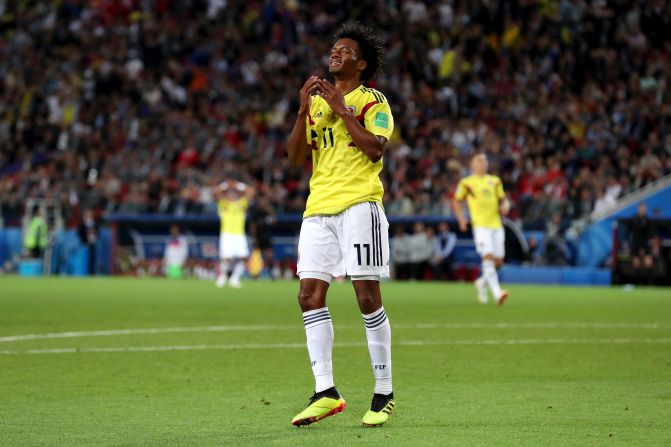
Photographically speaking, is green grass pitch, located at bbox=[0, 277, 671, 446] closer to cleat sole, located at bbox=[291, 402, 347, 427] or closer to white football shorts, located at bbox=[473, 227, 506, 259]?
cleat sole, located at bbox=[291, 402, 347, 427]

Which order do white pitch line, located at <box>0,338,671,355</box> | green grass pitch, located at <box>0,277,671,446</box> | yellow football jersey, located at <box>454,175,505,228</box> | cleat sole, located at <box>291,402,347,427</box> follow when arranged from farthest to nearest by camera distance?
yellow football jersey, located at <box>454,175,505,228</box> < white pitch line, located at <box>0,338,671,355</box> < cleat sole, located at <box>291,402,347,427</box> < green grass pitch, located at <box>0,277,671,446</box>

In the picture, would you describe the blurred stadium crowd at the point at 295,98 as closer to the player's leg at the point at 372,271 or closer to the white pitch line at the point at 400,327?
the white pitch line at the point at 400,327

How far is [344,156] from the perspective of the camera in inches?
294

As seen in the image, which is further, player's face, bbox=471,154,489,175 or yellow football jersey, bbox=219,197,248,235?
yellow football jersey, bbox=219,197,248,235

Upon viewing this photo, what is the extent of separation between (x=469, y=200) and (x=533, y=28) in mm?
13736

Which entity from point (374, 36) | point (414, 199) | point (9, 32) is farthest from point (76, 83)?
point (374, 36)

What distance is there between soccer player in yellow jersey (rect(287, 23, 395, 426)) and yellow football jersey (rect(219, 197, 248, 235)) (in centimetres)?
2161

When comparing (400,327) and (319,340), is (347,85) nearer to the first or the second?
(319,340)

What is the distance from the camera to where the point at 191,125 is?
122 feet

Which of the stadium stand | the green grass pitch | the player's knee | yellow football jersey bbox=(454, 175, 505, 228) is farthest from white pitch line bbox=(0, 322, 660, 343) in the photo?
the stadium stand

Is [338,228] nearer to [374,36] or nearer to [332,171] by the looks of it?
[332,171]

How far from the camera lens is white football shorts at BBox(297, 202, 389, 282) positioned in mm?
7309

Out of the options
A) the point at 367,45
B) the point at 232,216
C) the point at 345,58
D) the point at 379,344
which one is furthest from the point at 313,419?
the point at 232,216

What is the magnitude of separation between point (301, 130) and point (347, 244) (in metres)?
0.75
